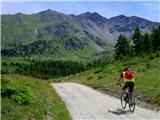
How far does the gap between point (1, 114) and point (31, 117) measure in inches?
71.8

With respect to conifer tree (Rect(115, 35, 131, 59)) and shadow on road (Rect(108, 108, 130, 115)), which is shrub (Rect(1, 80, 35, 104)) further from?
conifer tree (Rect(115, 35, 131, 59))

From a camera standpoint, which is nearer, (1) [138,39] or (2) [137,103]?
(2) [137,103]

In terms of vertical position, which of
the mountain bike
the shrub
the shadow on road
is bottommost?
the shadow on road

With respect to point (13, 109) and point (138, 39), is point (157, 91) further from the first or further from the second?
point (138, 39)

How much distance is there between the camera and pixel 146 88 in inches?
1271

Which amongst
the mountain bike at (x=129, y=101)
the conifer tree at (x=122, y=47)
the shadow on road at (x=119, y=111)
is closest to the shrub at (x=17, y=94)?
the shadow on road at (x=119, y=111)

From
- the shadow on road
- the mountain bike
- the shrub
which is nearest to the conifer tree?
the mountain bike

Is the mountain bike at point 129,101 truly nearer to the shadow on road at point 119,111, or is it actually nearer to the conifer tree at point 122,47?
the shadow on road at point 119,111

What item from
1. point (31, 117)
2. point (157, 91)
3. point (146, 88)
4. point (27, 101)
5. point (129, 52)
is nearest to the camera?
point (31, 117)

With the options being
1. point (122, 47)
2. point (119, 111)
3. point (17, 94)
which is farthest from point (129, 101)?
point (122, 47)

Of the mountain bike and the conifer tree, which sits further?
the conifer tree

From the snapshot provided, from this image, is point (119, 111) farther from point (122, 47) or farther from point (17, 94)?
point (122, 47)

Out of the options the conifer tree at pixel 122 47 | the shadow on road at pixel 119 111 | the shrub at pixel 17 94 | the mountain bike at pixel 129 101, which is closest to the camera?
the shrub at pixel 17 94

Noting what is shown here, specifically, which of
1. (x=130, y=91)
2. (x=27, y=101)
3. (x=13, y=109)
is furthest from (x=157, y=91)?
(x=13, y=109)
